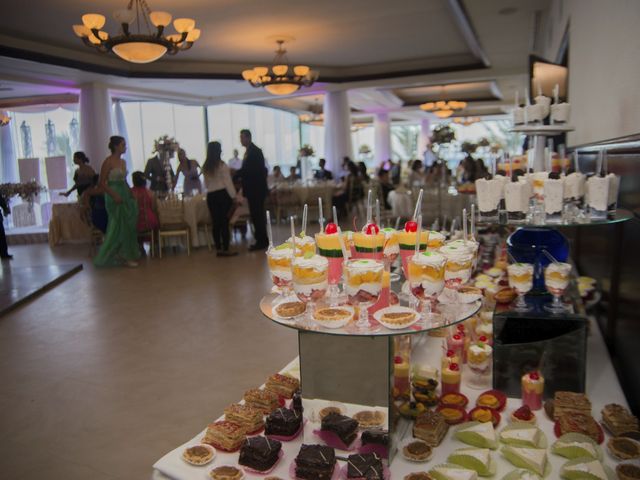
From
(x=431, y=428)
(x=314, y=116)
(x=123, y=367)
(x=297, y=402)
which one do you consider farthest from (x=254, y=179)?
(x=314, y=116)

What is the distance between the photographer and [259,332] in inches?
158

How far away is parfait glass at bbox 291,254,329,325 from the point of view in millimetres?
1644

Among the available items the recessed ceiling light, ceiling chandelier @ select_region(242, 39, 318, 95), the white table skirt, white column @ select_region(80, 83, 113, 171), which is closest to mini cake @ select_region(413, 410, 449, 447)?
the white table skirt

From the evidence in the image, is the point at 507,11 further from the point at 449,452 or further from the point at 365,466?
the point at 365,466

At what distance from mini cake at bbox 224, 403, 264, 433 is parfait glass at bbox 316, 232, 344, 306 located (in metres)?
0.55

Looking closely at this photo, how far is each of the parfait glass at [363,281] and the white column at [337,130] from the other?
11012mm

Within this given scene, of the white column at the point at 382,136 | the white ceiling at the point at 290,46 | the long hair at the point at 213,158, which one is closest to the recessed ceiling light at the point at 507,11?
the white ceiling at the point at 290,46

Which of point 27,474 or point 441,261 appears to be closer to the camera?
point 441,261

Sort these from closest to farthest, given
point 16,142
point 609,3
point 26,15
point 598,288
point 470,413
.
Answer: point 470,413, point 609,3, point 598,288, point 26,15, point 16,142

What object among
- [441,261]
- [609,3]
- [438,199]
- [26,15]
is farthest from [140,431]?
[26,15]

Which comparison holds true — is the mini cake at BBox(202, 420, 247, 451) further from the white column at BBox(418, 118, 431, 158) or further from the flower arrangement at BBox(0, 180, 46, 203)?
the white column at BBox(418, 118, 431, 158)

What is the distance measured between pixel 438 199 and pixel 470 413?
5.72 m

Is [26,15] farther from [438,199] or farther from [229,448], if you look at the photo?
[229,448]

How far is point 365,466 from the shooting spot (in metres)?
1.62
